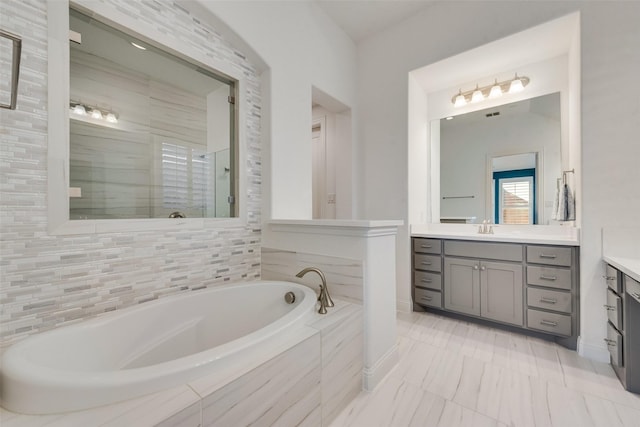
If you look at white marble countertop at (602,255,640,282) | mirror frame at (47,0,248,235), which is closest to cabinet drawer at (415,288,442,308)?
white marble countertop at (602,255,640,282)

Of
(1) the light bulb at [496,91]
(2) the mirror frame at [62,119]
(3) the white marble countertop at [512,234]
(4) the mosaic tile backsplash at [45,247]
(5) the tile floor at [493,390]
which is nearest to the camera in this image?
(4) the mosaic tile backsplash at [45,247]

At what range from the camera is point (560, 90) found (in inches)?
91.3

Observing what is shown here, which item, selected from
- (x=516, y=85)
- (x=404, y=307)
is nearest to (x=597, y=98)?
(x=516, y=85)

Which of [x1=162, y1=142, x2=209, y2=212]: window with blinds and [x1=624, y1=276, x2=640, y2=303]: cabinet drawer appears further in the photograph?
[x1=162, y1=142, x2=209, y2=212]: window with blinds

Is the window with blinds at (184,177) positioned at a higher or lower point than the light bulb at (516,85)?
lower

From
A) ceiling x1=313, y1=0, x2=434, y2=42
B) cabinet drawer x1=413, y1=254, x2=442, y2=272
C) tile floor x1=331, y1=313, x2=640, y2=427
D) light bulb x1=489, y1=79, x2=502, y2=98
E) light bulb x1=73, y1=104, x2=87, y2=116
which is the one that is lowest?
tile floor x1=331, y1=313, x2=640, y2=427

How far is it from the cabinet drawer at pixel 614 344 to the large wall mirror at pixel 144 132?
8.46ft

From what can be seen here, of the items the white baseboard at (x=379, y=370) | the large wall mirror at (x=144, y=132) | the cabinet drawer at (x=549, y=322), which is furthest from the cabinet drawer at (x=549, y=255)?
the large wall mirror at (x=144, y=132)

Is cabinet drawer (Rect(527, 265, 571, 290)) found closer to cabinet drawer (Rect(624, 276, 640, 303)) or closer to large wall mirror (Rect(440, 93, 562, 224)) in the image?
cabinet drawer (Rect(624, 276, 640, 303))

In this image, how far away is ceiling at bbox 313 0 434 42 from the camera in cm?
250

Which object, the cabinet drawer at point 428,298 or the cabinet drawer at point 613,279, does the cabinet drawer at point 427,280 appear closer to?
the cabinet drawer at point 428,298

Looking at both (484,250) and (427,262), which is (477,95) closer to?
(484,250)

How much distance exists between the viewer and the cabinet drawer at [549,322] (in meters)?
1.90

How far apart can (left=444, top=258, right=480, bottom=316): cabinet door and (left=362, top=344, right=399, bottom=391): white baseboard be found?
1.01 metres
